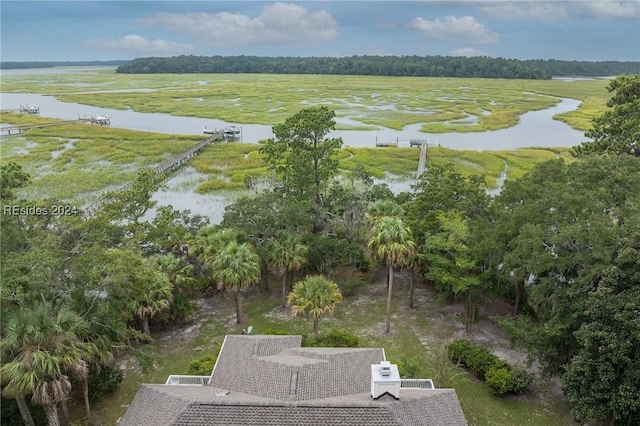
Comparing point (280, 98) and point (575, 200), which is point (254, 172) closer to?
point (575, 200)

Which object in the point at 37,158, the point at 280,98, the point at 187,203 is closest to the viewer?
the point at 187,203

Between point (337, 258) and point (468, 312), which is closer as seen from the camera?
point (468, 312)

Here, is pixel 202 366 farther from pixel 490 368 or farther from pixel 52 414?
pixel 490 368

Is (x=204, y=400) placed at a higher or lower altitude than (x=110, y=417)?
higher

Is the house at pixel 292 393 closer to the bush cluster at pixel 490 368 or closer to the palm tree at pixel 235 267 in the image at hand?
the bush cluster at pixel 490 368

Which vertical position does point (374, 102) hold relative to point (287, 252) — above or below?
above

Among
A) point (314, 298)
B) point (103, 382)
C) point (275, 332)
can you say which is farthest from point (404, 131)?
point (103, 382)

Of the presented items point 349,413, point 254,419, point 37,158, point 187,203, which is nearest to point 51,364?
point 254,419
